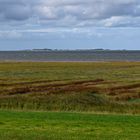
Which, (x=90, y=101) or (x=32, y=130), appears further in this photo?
(x=90, y=101)

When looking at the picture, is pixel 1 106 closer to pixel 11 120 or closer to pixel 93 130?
pixel 11 120

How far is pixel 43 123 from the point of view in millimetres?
20250

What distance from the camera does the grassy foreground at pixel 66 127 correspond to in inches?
636

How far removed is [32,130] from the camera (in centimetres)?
1791

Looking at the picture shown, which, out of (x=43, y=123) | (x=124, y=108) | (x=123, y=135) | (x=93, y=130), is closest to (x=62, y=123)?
(x=43, y=123)

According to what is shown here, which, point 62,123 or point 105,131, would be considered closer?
point 105,131

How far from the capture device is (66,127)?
62.3ft

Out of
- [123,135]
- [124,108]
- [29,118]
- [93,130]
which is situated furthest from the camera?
[124,108]

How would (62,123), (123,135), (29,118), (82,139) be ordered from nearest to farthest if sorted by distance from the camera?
1. (82,139)
2. (123,135)
3. (62,123)
4. (29,118)

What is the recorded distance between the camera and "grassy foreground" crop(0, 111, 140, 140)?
636 inches

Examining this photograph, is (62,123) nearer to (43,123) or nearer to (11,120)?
(43,123)

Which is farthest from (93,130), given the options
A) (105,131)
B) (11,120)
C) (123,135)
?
(11,120)

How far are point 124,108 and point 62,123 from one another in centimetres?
1183

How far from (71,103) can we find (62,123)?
1196cm
